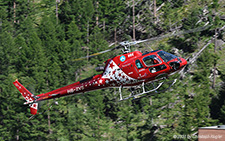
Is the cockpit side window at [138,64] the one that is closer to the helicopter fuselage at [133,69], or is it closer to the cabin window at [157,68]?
the helicopter fuselage at [133,69]

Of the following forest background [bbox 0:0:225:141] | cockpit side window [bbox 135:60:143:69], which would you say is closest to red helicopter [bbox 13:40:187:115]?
cockpit side window [bbox 135:60:143:69]

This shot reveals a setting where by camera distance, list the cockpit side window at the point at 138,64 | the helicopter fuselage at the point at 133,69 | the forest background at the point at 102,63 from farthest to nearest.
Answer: the forest background at the point at 102,63
the cockpit side window at the point at 138,64
the helicopter fuselage at the point at 133,69

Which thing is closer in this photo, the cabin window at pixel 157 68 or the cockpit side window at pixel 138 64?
the cabin window at pixel 157 68

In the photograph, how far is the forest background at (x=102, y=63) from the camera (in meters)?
50.8

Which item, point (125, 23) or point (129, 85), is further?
point (125, 23)

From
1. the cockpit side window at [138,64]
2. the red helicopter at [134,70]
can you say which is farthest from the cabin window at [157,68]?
the cockpit side window at [138,64]

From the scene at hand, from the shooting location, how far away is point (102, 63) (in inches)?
2400

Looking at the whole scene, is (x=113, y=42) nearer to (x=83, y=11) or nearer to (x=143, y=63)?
(x=83, y=11)

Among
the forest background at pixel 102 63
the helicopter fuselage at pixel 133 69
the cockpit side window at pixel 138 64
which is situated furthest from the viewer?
the forest background at pixel 102 63

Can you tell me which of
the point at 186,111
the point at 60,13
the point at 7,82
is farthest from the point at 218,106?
the point at 60,13

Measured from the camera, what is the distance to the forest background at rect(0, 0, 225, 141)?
5078 centimetres

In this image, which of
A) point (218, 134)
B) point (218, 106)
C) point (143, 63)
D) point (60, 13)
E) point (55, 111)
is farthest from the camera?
point (60, 13)

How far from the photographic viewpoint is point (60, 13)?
74938mm

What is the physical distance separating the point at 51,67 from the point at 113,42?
57.5 feet
